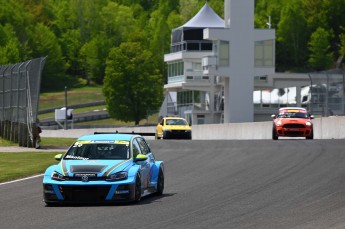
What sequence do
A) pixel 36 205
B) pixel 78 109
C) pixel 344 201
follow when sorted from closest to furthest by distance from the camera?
pixel 344 201, pixel 36 205, pixel 78 109

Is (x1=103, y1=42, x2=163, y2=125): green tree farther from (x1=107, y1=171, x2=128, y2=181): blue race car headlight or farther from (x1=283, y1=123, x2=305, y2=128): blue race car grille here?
(x1=107, y1=171, x2=128, y2=181): blue race car headlight

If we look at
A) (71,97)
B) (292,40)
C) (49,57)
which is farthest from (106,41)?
(71,97)

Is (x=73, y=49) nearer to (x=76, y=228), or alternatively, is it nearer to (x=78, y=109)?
(x=78, y=109)

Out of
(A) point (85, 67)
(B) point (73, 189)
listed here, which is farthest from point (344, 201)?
(A) point (85, 67)

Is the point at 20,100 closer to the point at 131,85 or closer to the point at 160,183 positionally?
the point at 160,183

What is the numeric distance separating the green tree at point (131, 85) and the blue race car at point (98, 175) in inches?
4053

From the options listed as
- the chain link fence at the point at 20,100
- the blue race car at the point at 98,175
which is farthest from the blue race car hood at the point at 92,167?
the chain link fence at the point at 20,100

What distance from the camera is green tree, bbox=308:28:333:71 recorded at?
579 ft

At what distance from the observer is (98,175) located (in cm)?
1980

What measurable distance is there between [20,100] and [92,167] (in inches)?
1084

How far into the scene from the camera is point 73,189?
19781 mm

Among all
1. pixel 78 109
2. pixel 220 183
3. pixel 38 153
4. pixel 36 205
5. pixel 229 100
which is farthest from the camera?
pixel 78 109

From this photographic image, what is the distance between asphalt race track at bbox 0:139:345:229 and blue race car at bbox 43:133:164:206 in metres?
0.23

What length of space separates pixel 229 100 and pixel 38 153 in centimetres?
4887
